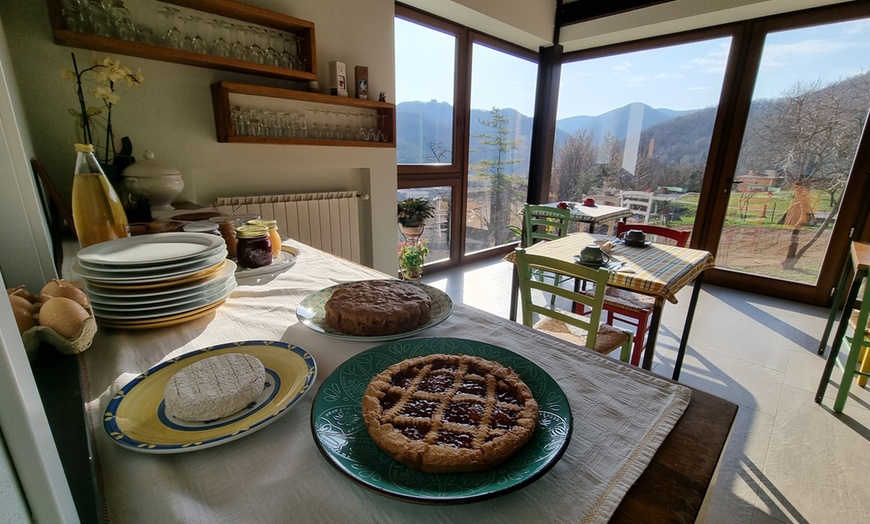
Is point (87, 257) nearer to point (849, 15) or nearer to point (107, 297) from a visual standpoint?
point (107, 297)

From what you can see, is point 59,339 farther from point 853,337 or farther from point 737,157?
point 737,157

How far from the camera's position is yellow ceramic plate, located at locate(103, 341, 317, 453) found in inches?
17.5

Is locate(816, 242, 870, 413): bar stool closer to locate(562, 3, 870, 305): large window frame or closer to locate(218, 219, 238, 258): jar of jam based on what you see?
locate(562, 3, 870, 305): large window frame

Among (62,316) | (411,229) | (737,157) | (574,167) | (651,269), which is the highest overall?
(737,157)

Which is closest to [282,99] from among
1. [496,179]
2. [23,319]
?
[23,319]

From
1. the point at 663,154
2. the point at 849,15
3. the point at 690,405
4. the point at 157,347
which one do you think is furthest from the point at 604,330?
the point at 849,15

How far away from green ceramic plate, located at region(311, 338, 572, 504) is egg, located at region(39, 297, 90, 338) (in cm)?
42

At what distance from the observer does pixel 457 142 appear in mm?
3732

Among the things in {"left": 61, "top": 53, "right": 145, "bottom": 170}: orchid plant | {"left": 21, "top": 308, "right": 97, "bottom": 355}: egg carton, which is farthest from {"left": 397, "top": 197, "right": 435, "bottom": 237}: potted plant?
{"left": 21, "top": 308, "right": 97, "bottom": 355}: egg carton

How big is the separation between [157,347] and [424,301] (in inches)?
19.6

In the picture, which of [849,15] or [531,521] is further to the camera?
[849,15]

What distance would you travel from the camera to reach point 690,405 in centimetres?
56

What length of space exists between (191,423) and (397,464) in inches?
10.9

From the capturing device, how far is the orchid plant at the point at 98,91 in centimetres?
123
